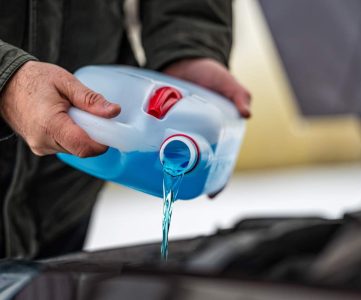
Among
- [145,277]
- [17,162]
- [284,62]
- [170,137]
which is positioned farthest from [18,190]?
[284,62]

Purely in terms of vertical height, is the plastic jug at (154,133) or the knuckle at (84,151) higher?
the knuckle at (84,151)

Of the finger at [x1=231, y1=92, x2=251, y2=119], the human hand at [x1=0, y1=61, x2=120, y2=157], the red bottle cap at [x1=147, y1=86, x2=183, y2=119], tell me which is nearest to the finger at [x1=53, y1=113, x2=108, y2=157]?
the human hand at [x1=0, y1=61, x2=120, y2=157]

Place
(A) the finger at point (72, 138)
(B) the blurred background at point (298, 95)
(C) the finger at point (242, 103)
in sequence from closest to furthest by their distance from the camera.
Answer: (A) the finger at point (72, 138), (C) the finger at point (242, 103), (B) the blurred background at point (298, 95)

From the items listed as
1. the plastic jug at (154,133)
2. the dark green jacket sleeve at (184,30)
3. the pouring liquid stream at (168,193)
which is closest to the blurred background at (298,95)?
the dark green jacket sleeve at (184,30)

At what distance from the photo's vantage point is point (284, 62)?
2879 millimetres

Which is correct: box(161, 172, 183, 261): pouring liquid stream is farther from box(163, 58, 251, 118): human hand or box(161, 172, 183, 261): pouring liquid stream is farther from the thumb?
box(163, 58, 251, 118): human hand

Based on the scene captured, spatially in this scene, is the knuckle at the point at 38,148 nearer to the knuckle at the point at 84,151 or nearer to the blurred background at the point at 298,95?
the knuckle at the point at 84,151

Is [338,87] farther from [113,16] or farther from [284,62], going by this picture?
[113,16]

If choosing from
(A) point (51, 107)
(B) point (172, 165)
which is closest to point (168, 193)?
(B) point (172, 165)

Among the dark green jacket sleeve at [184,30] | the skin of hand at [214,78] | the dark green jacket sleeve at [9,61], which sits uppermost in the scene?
the dark green jacket sleeve at [9,61]

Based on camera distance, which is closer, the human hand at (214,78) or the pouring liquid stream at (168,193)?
the pouring liquid stream at (168,193)

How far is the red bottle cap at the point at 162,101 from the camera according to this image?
2.34 feet

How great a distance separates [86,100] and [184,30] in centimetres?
40

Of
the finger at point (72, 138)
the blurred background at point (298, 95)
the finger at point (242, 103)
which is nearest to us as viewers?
the finger at point (72, 138)
